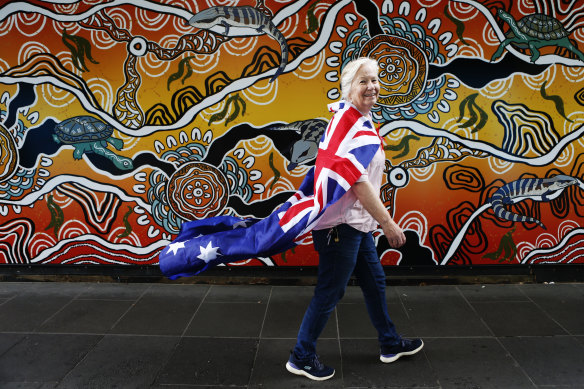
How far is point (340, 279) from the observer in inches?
105

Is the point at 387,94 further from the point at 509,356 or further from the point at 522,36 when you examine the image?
the point at 509,356

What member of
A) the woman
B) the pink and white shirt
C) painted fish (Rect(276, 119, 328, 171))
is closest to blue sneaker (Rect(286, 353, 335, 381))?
the woman

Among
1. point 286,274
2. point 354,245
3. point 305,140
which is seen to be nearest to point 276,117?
point 305,140

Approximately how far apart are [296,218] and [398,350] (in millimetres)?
1216

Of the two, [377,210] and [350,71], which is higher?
[350,71]

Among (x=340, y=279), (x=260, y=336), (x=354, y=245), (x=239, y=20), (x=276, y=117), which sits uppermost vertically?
(x=239, y=20)

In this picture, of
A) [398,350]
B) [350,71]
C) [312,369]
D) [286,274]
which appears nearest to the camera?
[350,71]

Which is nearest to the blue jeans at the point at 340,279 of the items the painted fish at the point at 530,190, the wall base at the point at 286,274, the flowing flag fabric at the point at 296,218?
the flowing flag fabric at the point at 296,218

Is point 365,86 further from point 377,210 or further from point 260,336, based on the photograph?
point 260,336

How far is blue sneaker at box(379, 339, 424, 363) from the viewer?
9.75ft

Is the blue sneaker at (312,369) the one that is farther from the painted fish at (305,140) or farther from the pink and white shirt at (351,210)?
the painted fish at (305,140)

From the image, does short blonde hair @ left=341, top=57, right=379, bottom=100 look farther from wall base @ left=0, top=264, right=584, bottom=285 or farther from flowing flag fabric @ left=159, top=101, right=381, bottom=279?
wall base @ left=0, top=264, right=584, bottom=285

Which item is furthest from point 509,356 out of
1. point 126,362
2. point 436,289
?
point 126,362

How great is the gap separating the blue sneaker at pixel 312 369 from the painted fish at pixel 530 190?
2436mm
